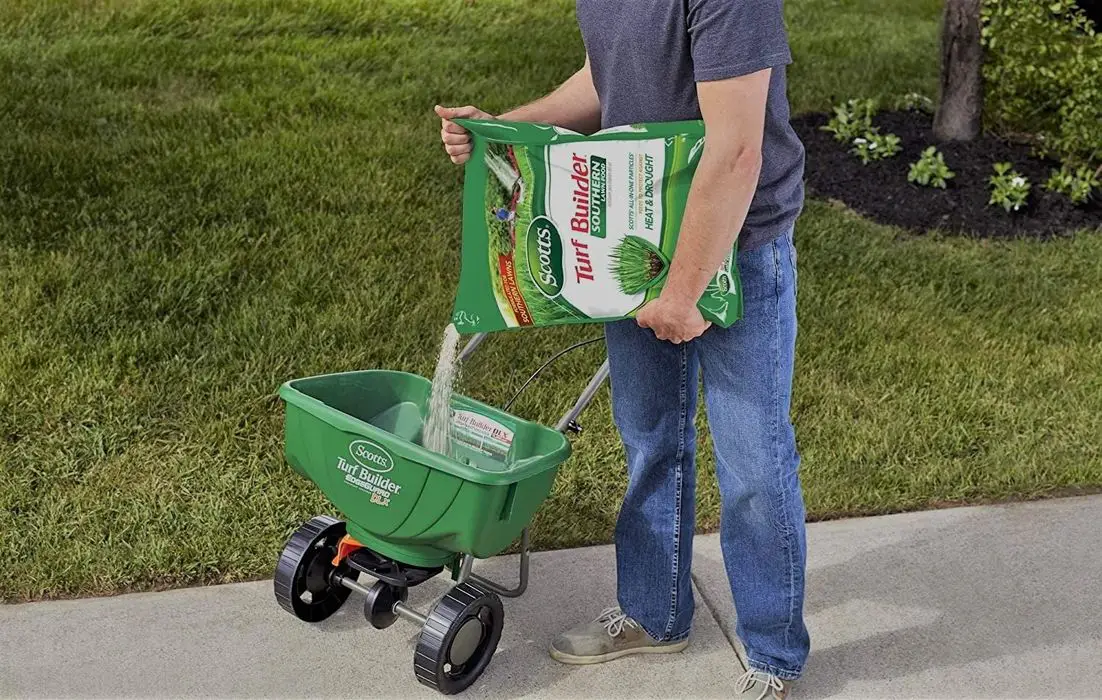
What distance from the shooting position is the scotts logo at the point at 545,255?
8.18 feet

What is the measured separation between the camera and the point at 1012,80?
20.8 ft

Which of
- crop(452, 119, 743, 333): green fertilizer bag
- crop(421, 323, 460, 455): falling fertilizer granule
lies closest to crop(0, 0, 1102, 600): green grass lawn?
crop(421, 323, 460, 455): falling fertilizer granule

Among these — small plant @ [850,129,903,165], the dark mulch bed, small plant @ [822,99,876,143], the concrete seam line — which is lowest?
the concrete seam line

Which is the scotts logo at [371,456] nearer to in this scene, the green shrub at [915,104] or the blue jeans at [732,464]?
the blue jeans at [732,464]

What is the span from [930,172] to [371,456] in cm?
417

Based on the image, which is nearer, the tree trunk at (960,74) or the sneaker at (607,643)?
the sneaker at (607,643)

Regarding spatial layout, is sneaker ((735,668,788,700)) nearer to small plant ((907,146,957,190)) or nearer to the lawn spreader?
the lawn spreader

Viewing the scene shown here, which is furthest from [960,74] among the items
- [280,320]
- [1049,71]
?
[280,320]

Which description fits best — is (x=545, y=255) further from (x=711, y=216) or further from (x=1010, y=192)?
→ (x=1010, y=192)

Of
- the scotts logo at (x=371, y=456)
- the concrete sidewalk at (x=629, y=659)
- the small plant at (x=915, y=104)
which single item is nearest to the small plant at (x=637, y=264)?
the scotts logo at (x=371, y=456)

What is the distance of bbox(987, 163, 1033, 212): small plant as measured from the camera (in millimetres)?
5941

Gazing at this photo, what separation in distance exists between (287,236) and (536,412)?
1466 millimetres

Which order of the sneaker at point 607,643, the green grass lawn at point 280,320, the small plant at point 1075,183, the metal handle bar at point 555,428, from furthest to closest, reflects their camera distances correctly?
the small plant at point 1075,183 → the green grass lawn at point 280,320 → the sneaker at point 607,643 → the metal handle bar at point 555,428

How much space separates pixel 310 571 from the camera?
304cm
